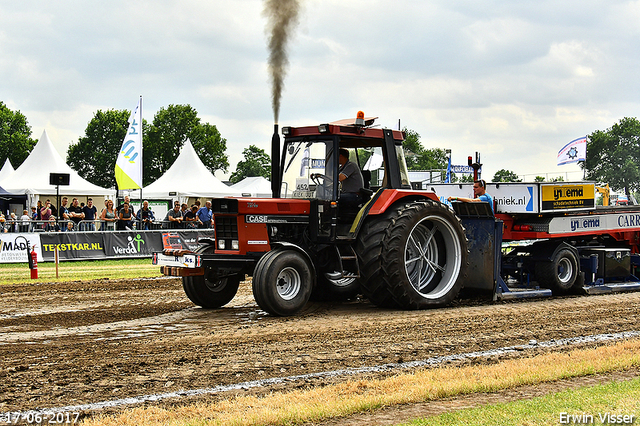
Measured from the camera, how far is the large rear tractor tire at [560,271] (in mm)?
11078

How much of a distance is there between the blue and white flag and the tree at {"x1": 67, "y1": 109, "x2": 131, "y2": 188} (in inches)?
2019

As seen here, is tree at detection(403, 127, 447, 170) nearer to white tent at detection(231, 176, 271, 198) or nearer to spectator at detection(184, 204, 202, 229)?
white tent at detection(231, 176, 271, 198)

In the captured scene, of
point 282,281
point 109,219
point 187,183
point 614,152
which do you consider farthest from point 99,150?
point 282,281

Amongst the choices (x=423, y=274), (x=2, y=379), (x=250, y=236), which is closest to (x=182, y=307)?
(x=250, y=236)

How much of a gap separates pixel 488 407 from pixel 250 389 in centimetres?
175

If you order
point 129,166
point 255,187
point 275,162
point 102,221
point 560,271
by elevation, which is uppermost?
point 255,187

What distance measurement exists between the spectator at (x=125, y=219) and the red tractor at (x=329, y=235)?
12.2 meters

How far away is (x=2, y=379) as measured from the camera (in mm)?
5496

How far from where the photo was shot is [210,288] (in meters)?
9.74

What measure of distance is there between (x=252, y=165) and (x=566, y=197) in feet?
287

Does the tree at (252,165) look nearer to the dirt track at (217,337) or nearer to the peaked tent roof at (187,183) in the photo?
the peaked tent roof at (187,183)

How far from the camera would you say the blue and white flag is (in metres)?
29.6

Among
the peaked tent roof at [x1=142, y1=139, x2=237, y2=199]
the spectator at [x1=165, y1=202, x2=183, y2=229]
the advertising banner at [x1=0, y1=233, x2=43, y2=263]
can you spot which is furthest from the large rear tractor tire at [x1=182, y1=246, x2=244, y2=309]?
the peaked tent roof at [x1=142, y1=139, x2=237, y2=199]

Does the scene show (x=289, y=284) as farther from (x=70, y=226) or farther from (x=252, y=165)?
(x=252, y=165)
